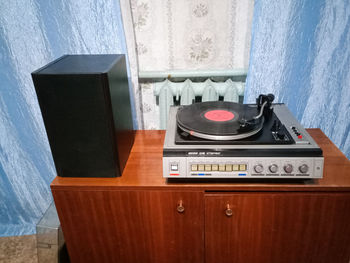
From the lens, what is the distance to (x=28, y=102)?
1.49 meters

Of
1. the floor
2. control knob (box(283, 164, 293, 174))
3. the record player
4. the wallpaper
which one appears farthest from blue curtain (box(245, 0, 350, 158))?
the floor

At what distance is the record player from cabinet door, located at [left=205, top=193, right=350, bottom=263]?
102mm

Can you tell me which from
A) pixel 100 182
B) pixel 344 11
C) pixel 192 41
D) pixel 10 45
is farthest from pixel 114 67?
pixel 344 11

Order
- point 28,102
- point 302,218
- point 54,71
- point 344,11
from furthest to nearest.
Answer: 1. point 28,102
2. point 344,11
3. point 302,218
4. point 54,71

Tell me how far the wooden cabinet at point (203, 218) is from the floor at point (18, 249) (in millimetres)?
636

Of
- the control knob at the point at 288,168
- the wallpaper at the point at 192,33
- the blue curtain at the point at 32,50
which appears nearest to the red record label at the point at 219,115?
the control knob at the point at 288,168

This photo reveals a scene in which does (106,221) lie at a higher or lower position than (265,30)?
lower

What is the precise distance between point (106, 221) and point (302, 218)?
2.19ft

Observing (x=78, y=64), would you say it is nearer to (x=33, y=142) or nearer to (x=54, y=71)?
(x=54, y=71)

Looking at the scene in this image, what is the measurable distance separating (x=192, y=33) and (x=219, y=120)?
0.50 m

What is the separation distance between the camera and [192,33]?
1.35 meters

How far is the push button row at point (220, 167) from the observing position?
36.9 inches

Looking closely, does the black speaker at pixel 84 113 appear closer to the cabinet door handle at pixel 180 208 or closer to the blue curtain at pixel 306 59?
the cabinet door handle at pixel 180 208

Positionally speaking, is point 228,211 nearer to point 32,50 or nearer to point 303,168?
point 303,168
